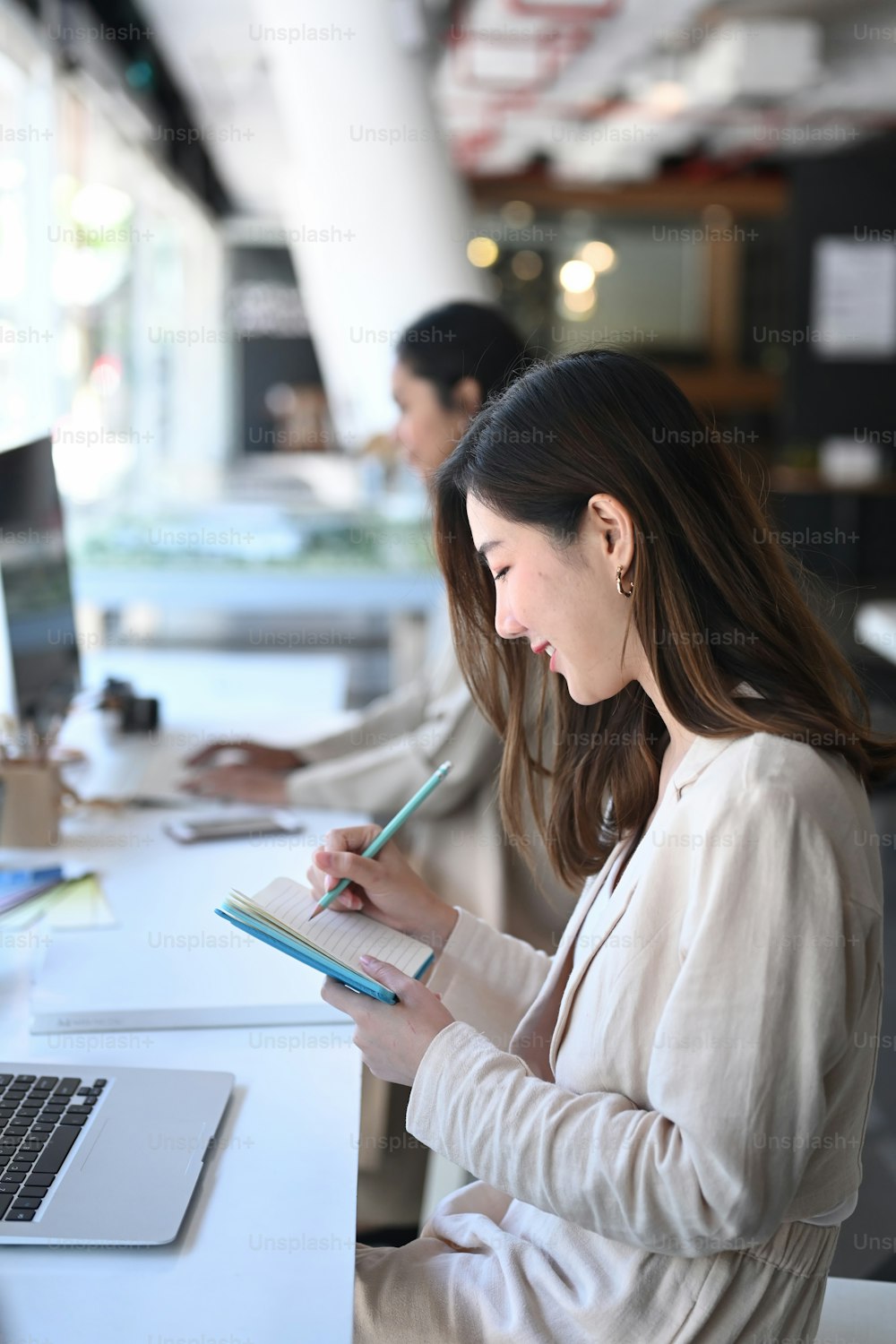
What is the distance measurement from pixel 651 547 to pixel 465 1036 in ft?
1.35

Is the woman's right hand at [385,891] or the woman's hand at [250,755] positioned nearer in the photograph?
the woman's right hand at [385,891]

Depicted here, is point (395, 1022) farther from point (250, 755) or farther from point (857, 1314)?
point (250, 755)

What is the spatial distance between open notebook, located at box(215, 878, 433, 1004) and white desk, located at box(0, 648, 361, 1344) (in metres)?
0.12

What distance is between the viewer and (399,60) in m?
4.84

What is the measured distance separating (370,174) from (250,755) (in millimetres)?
3379

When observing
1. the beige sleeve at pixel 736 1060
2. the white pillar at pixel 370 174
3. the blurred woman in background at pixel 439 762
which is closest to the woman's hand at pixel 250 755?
the blurred woman in background at pixel 439 762

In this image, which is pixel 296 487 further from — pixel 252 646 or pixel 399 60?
pixel 399 60

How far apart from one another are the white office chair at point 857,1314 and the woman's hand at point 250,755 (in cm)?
130

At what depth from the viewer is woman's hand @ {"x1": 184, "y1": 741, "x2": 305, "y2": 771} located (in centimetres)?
229

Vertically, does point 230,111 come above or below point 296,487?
above

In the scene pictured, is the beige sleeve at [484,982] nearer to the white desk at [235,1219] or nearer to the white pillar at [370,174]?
the white desk at [235,1219]

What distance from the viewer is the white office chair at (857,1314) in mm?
1196

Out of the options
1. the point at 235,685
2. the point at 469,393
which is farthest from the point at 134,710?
the point at 469,393

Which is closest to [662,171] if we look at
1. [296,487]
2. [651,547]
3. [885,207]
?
[885,207]
